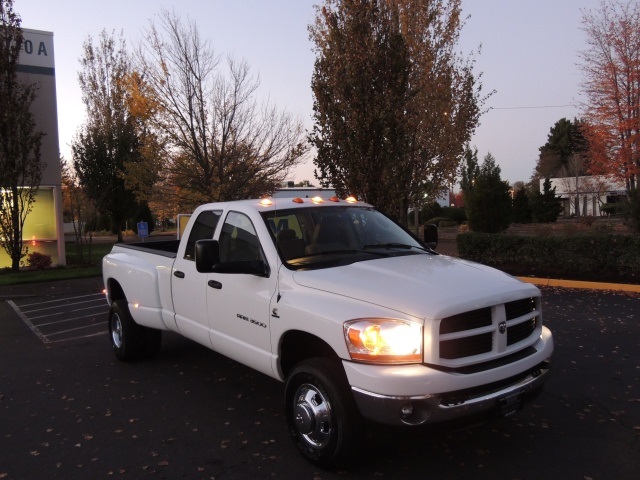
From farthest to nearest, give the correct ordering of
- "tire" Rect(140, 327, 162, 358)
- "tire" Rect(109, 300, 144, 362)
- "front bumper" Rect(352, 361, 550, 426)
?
"tire" Rect(140, 327, 162, 358) < "tire" Rect(109, 300, 144, 362) < "front bumper" Rect(352, 361, 550, 426)

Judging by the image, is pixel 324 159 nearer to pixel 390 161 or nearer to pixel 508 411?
pixel 390 161

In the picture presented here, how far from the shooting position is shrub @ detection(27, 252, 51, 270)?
56.9 ft

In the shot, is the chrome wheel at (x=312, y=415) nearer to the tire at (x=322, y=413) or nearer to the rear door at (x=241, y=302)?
the tire at (x=322, y=413)

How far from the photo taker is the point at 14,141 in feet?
53.4

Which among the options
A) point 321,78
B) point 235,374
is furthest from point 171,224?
point 235,374

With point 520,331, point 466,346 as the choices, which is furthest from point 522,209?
point 466,346

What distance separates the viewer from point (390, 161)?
1196cm

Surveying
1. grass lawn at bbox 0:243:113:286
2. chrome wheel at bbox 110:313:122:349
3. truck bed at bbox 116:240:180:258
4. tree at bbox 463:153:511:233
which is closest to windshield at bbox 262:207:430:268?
truck bed at bbox 116:240:180:258

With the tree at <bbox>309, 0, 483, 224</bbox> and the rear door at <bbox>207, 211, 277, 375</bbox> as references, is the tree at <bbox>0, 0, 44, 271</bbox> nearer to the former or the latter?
the tree at <bbox>309, 0, 483, 224</bbox>

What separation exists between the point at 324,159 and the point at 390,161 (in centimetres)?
150

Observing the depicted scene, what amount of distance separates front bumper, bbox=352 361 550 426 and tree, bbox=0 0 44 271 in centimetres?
1630

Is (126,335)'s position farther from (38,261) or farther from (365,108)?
(38,261)

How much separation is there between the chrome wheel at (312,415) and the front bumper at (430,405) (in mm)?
348

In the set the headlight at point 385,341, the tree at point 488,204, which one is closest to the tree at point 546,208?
the tree at point 488,204
